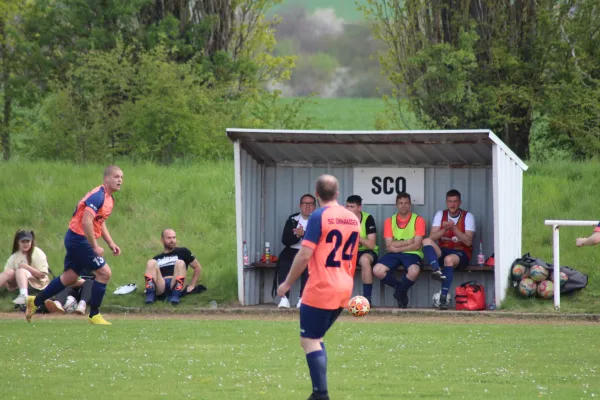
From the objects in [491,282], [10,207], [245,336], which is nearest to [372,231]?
[491,282]

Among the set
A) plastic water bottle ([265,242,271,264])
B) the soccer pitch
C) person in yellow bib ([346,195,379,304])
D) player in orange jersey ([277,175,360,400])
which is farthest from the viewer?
plastic water bottle ([265,242,271,264])

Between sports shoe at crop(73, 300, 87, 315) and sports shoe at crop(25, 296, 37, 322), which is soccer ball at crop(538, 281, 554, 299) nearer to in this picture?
sports shoe at crop(73, 300, 87, 315)

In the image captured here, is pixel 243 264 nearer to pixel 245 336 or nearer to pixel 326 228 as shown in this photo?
pixel 245 336

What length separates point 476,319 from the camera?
14.2 m

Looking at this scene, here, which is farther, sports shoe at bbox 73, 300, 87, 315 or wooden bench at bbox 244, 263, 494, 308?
wooden bench at bbox 244, 263, 494, 308

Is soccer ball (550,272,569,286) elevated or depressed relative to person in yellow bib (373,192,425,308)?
depressed

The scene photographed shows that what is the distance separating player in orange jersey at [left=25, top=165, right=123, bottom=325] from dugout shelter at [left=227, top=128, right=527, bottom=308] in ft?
11.4

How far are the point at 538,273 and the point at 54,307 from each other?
261 inches

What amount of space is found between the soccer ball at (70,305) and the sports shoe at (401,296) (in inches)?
177

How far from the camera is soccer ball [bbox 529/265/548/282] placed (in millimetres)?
14875

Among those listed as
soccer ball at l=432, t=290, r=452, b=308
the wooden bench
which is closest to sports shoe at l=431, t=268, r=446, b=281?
soccer ball at l=432, t=290, r=452, b=308

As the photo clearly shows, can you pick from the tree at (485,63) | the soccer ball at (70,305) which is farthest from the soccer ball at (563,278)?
the tree at (485,63)

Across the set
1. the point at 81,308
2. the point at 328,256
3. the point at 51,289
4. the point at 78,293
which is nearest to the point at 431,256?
the point at 81,308

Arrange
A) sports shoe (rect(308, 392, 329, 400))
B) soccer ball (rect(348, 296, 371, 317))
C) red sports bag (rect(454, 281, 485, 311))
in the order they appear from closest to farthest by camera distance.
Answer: sports shoe (rect(308, 392, 329, 400)) < soccer ball (rect(348, 296, 371, 317)) < red sports bag (rect(454, 281, 485, 311))
